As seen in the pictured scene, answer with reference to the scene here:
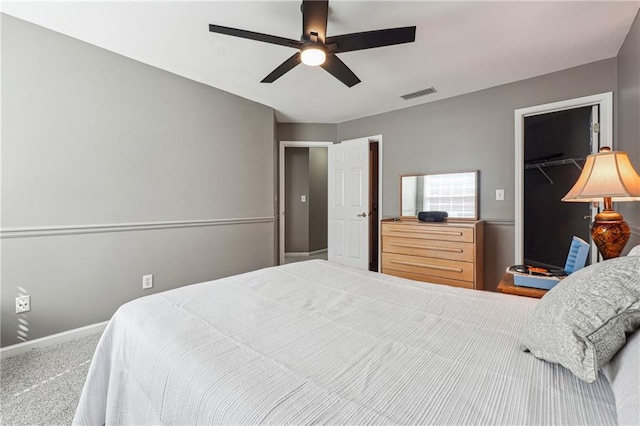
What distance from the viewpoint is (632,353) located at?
0.59 metres

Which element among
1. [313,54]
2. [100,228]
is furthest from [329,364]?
[100,228]

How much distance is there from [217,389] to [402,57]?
2.72m

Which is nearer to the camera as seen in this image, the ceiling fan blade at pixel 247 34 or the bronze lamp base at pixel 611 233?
the bronze lamp base at pixel 611 233

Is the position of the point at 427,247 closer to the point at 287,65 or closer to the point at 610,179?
the point at 610,179

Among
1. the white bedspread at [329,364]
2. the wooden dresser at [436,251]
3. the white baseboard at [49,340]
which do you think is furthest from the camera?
the wooden dresser at [436,251]

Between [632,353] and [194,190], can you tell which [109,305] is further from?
[632,353]

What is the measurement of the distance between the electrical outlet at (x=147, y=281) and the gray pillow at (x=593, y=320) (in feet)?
9.58

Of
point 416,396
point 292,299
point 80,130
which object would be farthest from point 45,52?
point 416,396

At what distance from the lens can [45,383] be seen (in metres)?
1.67

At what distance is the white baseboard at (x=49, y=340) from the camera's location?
1959 mm

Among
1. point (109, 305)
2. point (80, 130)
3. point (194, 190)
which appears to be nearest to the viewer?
point (80, 130)

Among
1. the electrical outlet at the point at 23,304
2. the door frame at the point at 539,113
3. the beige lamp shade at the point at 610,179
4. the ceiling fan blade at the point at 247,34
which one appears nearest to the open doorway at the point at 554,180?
the door frame at the point at 539,113

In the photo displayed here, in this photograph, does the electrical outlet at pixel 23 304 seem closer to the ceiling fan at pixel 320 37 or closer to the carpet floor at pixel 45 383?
the carpet floor at pixel 45 383

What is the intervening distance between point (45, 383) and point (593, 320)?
2.61m
